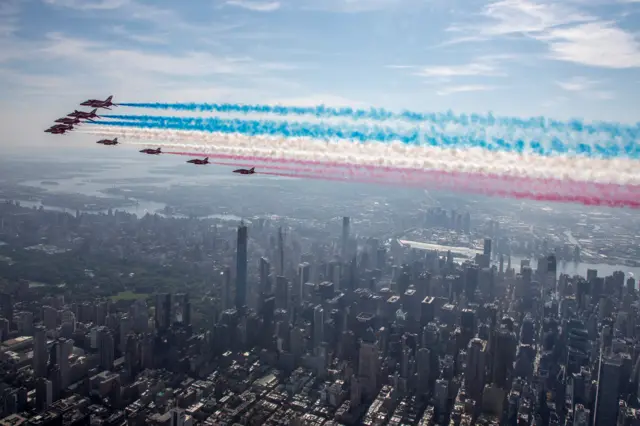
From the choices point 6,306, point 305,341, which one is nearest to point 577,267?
point 305,341

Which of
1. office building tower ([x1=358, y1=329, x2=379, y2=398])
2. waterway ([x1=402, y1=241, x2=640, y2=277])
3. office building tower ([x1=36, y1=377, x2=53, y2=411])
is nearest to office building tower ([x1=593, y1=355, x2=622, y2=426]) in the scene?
office building tower ([x1=358, y1=329, x2=379, y2=398])

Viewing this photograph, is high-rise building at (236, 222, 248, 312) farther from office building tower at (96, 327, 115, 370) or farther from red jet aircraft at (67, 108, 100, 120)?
red jet aircraft at (67, 108, 100, 120)

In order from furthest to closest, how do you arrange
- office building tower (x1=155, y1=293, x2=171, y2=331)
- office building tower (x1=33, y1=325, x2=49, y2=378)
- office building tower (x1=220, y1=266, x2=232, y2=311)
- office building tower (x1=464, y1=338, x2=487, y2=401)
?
1. office building tower (x1=220, y1=266, x2=232, y2=311)
2. office building tower (x1=155, y1=293, x2=171, y2=331)
3. office building tower (x1=464, y1=338, x2=487, y2=401)
4. office building tower (x1=33, y1=325, x2=49, y2=378)

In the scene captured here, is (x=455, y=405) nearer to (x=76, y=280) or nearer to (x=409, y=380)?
(x=409, y=380)

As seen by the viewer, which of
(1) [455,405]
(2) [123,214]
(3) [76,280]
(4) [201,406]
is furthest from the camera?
(2) [123,214]

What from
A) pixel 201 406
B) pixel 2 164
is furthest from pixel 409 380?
pixel 2 164
